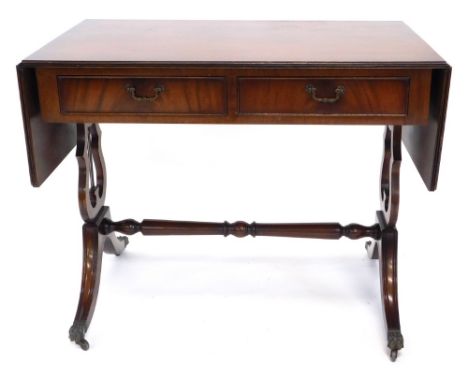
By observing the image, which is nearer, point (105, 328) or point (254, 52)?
point (254, 52)

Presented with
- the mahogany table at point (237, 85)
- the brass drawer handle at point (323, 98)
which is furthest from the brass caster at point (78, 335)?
the brass drawer handle at point (323, 98)

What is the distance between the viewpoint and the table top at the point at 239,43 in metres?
2.49

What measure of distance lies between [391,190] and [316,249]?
768mm

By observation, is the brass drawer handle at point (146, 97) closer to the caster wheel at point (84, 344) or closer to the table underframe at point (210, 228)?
the table underframe at point (210, 228)

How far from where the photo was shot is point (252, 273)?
339 centimetres

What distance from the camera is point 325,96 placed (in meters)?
2.50

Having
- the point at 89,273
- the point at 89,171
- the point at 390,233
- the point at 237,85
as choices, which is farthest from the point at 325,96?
the point at 89,273

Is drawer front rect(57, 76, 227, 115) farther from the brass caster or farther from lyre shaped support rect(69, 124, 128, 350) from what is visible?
the brass caster

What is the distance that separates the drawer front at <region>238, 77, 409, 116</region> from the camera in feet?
8.14

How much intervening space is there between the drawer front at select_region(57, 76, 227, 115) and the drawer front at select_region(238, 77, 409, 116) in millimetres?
98

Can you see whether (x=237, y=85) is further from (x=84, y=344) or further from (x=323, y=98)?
(x=84, y=344)

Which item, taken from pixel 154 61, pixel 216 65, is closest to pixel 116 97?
pixel 154 61

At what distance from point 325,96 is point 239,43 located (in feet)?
1.34

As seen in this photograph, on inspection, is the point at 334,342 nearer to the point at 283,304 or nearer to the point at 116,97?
the point at 283,304
